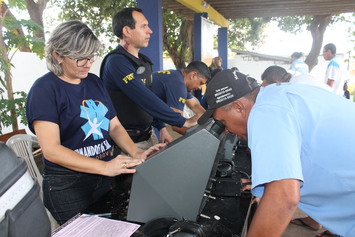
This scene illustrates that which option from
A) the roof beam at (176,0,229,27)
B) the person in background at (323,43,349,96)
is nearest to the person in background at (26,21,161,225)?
the roof beam at (176,0,229,27)

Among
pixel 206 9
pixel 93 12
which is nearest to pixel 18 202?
pixel 206 9

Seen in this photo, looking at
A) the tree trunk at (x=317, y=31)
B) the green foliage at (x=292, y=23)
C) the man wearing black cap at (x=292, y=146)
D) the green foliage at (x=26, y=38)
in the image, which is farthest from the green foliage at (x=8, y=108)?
the green foliage at (x=292, y=23)

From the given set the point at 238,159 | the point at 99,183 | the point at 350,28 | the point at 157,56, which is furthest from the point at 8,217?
the point at 350,28

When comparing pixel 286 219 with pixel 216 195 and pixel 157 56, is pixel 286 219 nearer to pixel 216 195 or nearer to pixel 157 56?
pixel 216 195

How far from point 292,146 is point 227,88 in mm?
357

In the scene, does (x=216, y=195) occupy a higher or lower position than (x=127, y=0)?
lower

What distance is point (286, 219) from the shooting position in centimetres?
91

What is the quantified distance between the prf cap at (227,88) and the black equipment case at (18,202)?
2.41 ft

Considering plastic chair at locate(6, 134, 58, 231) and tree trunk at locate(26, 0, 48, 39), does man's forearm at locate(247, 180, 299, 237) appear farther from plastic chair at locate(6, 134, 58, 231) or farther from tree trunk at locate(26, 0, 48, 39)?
tree trunk at locate(26, 0, 48, 39)

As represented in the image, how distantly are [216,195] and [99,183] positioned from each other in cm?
62

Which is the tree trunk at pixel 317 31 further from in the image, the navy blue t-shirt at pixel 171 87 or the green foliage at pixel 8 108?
the green foliage at pixel 8 108

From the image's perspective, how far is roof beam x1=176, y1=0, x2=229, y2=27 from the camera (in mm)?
5129

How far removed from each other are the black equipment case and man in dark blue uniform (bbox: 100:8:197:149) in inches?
56.3

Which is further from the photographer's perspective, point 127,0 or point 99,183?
point 127,0
